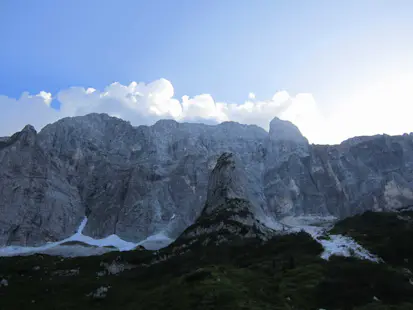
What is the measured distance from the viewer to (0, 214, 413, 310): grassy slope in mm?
89750

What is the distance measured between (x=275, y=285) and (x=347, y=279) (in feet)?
53.1

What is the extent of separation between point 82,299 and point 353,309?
2776 inches

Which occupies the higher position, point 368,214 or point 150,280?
point 368,214

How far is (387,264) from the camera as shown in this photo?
380ft

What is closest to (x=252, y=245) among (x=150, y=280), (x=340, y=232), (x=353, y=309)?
(x=340, y=232)

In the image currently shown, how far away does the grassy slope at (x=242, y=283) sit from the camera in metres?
89.8

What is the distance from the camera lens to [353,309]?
81562mm

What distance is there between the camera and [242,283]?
349ft

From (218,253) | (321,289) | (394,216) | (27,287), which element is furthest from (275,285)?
(394,216)

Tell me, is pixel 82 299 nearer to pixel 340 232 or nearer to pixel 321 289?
pixel 321 289

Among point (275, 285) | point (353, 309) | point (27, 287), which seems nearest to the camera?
point (353, 309)

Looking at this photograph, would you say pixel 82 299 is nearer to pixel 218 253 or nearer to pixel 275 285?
pixel 275 285

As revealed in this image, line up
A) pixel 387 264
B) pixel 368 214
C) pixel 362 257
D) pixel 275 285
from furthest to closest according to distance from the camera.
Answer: pixel 368 214, pixel 362 257, pixel 387 264, pixel 275 285

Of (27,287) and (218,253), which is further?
(218,253)
